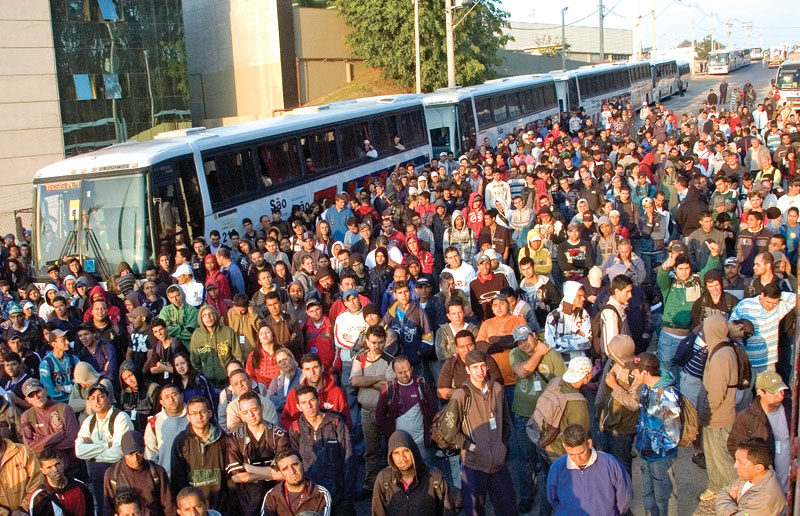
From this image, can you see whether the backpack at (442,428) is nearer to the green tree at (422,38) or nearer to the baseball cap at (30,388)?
the baseball cap at (30,388)

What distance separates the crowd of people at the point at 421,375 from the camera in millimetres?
5832

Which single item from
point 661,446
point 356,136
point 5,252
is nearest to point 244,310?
point 661,446

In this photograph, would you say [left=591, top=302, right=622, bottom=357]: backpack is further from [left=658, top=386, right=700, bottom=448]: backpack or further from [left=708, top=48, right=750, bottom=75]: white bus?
[left=708, top=48, right=750, bottom=75]: white bus

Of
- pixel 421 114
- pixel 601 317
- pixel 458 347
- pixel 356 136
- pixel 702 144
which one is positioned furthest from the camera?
pixel 421 114

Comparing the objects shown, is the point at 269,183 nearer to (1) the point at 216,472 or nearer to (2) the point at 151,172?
(2) the point at 151,172

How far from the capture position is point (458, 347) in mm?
6832

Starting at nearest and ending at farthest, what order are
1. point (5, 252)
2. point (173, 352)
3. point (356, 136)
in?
point (173, 352), point (5, 252), point (356, 136)

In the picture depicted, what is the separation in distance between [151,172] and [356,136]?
7.62 m

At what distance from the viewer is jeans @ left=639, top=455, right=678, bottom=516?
6.13 metres

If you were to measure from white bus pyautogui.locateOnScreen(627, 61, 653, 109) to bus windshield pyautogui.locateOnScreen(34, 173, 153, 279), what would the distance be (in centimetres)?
3623

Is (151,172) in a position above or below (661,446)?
above

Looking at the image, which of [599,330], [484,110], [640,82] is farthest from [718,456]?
[640,82]

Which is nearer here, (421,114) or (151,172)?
(151,172)

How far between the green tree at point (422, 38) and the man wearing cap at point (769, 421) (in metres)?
35.8
